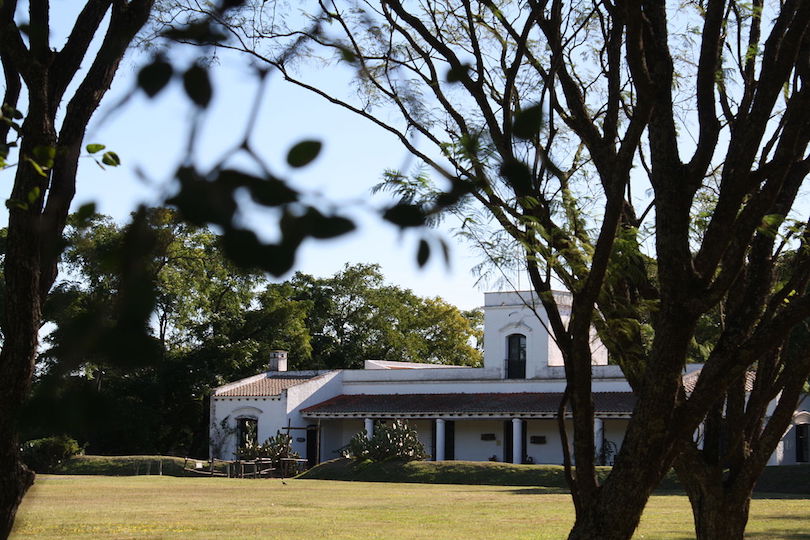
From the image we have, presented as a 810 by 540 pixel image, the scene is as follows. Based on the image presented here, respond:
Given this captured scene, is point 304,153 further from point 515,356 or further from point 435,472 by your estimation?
point 515,356

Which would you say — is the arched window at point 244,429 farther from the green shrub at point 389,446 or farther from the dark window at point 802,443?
the dark window at point 802,443

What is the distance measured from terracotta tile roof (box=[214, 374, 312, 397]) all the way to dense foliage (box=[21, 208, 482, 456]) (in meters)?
1.96

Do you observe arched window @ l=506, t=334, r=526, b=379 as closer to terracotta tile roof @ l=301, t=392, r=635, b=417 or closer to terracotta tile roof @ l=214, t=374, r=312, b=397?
terracotta tile roof @ l=301, t=392, r=635, b=417

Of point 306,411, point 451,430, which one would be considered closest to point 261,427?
point 306,411

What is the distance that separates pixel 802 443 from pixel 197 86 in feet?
124

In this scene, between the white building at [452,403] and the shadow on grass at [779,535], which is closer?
the shadow on grass at [779,535]

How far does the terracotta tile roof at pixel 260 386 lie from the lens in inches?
1533

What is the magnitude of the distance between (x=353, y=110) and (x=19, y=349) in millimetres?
2217

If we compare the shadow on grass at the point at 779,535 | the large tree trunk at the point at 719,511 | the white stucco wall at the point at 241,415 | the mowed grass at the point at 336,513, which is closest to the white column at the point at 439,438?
the white stucco wall at the point at 241,415

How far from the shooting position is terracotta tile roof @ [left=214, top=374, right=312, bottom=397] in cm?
3894

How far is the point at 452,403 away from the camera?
121 ft

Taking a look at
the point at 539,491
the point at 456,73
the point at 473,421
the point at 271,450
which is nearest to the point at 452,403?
the point at 473,421

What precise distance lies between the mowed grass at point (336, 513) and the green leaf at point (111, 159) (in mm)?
8897

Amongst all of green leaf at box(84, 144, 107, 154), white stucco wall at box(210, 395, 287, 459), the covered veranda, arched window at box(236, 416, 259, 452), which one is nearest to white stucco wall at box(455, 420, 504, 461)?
the covered veranda
